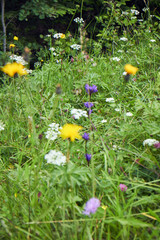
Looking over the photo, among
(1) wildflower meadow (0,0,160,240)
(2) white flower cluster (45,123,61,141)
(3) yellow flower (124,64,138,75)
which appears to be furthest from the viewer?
(2) white flower cluster (45,123,61,141)

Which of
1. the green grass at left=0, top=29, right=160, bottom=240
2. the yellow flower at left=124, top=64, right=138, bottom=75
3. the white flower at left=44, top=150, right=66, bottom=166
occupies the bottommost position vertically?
the green grass at left=0, top=29, right=160, bottom=240

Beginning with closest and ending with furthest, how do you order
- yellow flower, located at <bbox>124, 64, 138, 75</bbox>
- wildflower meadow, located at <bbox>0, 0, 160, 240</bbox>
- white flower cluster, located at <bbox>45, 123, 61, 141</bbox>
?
wildflower meadow, located at <bbox>0, 0, 160, 240</bbox>, yellow flower, located at <bbox>124, 64, 138, 75</bbox>, white flower cluster, located at <bbox>45, 123, 61, 141</bbox>

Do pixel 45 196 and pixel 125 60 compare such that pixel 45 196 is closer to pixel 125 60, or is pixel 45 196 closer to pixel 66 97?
pixel 66 97

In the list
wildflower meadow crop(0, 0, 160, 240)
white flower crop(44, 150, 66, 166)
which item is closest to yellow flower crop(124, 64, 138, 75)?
wildflower meadow crop(0, 0, 160, 240)

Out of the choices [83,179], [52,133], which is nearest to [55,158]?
[83,179]

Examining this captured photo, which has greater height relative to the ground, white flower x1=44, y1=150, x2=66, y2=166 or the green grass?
white flower x1=44, y1=150, x2=66, y2=166

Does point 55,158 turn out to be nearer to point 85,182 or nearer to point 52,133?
point 85,182

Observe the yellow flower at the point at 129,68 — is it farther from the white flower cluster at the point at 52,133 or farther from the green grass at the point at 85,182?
the white flower cluster at the point at 52,133

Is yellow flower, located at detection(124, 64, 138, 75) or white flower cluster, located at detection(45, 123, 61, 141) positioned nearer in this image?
yellow flower, located at detection(124, 64, 138, 75)

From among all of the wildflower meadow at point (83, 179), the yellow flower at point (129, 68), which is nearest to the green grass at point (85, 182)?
the wildflower meadow at point (83, 179)

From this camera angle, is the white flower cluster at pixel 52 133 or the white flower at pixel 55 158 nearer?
the white flower at pixel 55 158

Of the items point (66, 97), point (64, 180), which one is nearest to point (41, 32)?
point (66, 97)

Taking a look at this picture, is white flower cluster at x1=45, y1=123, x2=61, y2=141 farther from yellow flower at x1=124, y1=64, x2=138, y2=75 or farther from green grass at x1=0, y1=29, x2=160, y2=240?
yellow flower at x1=124, y1=64, x2=138, y2=75

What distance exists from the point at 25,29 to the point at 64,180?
3.59 m
